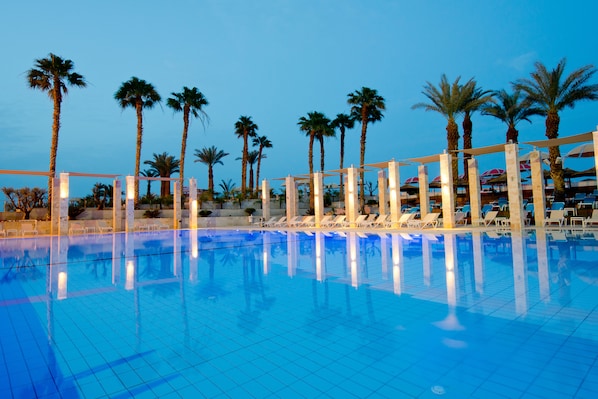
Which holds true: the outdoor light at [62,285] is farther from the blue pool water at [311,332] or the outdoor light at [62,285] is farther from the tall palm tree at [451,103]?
the tall palm tree at [451,103]

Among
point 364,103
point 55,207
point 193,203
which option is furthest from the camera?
point 364,103

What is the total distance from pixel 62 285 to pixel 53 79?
19820mm

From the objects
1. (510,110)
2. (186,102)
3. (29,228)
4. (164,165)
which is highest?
(186,102)

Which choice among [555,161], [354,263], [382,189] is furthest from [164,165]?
[555,161]

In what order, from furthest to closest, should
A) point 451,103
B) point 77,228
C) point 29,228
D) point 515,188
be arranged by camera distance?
1. point 451,103
2. point 77,228
3. point 29,228
4. point 515,188

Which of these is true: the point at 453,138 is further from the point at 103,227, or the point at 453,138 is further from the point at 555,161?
the point at 103,227

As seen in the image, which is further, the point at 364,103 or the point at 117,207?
the point at 364,103

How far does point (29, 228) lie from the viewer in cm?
1927

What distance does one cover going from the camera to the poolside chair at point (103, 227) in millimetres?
20719

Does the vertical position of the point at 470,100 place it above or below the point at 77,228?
above

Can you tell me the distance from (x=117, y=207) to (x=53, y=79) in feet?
27.3

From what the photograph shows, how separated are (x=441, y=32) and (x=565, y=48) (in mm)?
26435

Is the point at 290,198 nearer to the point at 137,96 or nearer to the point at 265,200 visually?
the point at 265,200

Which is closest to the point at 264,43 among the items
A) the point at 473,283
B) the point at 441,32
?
the point at 441,32
